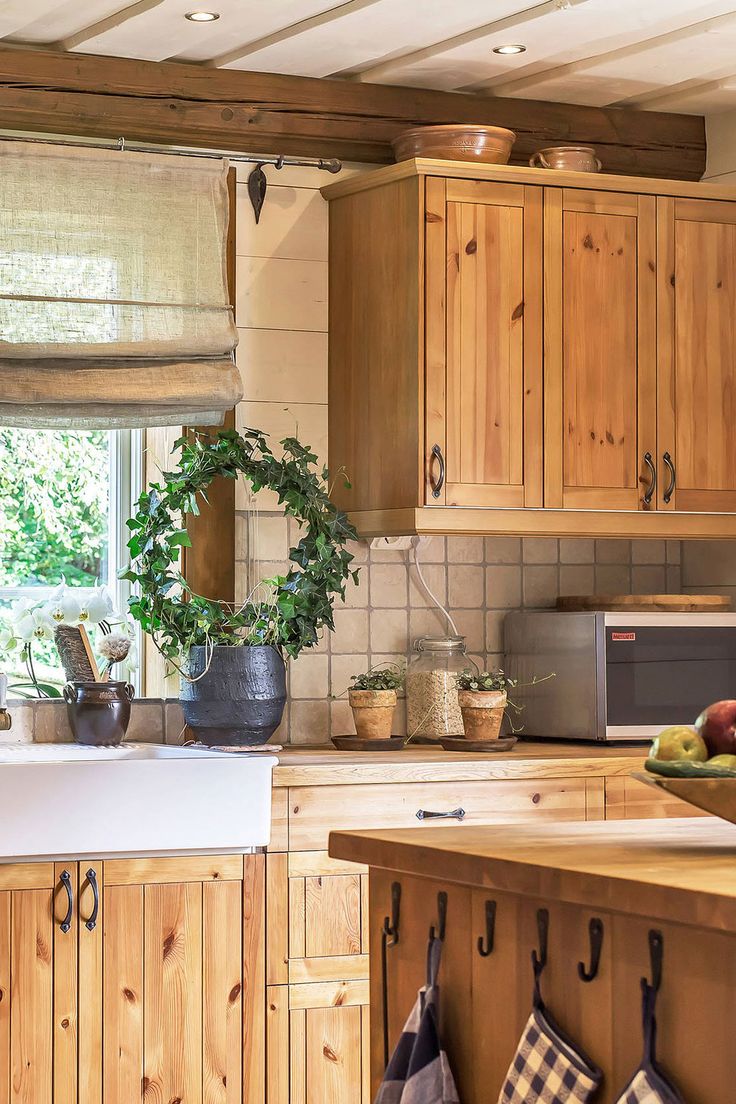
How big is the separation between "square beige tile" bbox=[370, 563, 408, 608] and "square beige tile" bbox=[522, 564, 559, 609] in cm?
36

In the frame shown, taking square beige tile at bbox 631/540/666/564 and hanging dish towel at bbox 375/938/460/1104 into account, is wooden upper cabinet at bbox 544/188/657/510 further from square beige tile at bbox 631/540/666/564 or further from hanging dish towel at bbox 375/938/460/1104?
hanging dish towel at bbox 375/938/460/1104

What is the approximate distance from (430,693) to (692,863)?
2151 mm

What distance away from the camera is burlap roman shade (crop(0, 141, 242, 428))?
3436 millimetres

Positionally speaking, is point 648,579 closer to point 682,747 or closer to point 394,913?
point 394,913

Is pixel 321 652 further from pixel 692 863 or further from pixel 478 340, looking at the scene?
pixel 692 863

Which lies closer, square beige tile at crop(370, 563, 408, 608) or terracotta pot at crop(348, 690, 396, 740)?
terracotta pot at crop(348, 690, 396, 740)

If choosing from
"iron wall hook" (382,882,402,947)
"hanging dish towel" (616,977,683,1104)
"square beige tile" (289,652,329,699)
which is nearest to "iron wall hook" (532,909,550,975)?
"hanging dish towel" (616,977,683,1104)

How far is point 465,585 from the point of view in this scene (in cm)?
391

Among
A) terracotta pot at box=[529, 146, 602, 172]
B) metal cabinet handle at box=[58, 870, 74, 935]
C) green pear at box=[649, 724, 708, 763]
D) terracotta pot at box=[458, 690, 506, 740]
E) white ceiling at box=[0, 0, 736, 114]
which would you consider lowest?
metal cabinet handle at box=[58, 870, 74, 935]

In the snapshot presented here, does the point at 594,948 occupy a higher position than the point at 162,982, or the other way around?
the point at 594,948

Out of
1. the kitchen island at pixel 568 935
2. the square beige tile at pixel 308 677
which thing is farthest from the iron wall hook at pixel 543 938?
the square beige tile at pixel 308 677

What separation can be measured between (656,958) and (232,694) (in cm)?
203

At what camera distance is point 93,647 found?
3604 millimetres

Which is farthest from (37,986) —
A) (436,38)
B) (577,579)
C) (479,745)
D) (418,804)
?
(436,38)
